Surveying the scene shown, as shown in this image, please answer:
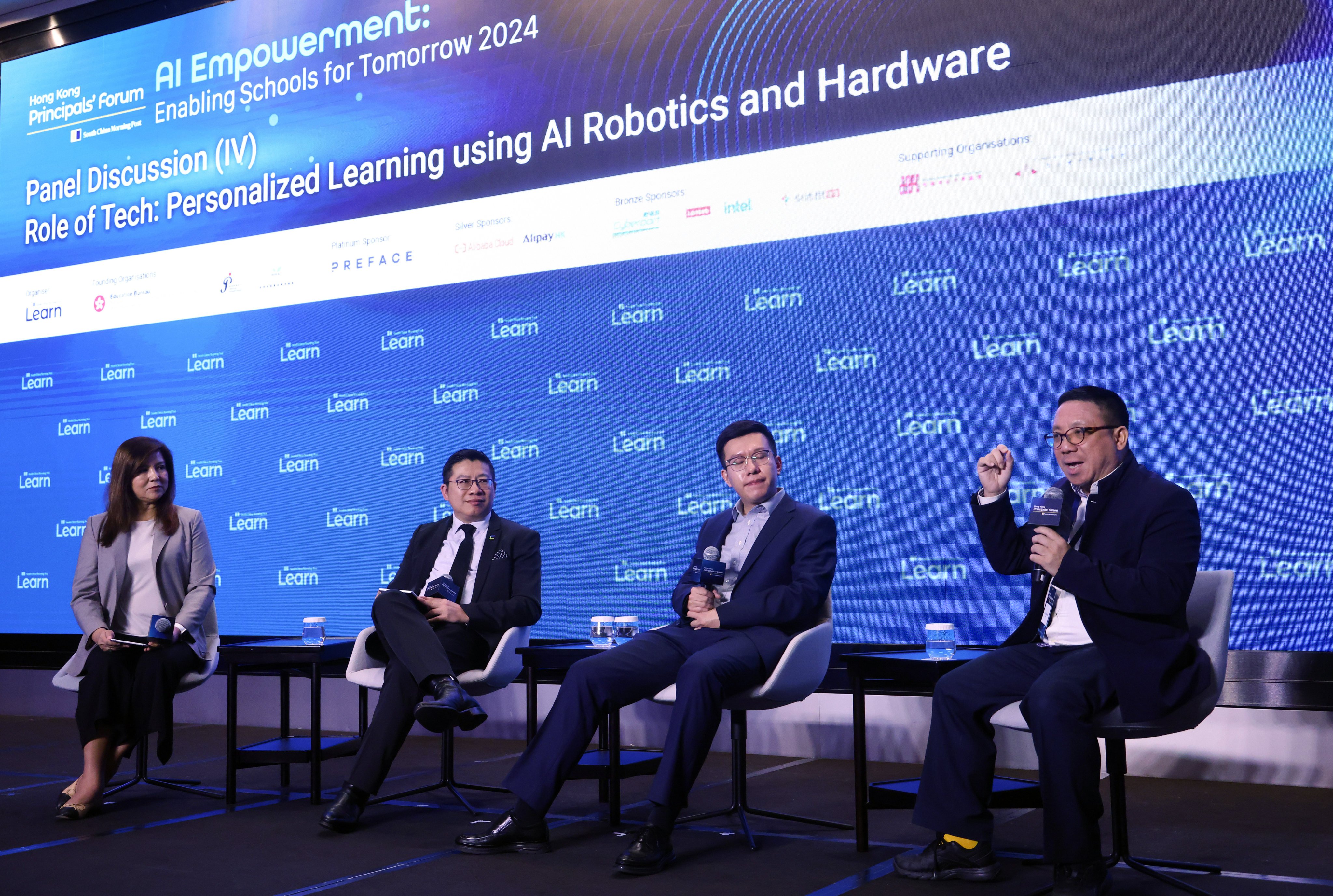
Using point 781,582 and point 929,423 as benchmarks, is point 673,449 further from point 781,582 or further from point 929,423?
point 781,582

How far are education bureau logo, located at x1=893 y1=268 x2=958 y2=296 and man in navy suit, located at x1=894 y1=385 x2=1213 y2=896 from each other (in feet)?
4.38

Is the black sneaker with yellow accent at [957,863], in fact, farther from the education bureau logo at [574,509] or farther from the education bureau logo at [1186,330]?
the education bureau logo at [574,509]

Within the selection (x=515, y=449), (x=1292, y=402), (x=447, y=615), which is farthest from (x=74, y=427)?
(x=1292, y=402)

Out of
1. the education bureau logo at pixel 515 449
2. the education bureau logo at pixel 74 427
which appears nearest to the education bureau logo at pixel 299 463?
the education bureau logo at pixel 515 449

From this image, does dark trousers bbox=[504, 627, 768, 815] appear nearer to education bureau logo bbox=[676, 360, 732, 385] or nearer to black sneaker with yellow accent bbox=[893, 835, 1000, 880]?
black sneaker with yellow accent bbox=[893, 835, 1000, 880]

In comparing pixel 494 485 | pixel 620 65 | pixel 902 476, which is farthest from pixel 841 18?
pixel 494 485

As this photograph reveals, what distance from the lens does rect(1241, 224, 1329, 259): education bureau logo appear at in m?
3.53

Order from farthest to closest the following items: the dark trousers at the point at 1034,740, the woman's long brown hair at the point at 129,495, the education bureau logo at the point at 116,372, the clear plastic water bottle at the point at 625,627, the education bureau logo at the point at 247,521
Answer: the education bureau logo at the point at 116,372 < the education bureau logo at the point at 247,521 < the woman's long brown hair at the point at 129,495 < the clear plastic water bottle at the point at 625,627 < the dark trousers at the point at 1034,740

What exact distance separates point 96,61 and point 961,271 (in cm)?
451

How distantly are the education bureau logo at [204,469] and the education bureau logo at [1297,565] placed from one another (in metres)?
4.25

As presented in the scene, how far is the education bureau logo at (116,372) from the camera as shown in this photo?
5586 millimetres

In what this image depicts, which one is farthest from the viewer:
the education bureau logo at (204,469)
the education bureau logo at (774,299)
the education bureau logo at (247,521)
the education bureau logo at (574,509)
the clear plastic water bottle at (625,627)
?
the education bureau logo at (204,469)

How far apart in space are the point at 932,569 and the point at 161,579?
2.55 metres

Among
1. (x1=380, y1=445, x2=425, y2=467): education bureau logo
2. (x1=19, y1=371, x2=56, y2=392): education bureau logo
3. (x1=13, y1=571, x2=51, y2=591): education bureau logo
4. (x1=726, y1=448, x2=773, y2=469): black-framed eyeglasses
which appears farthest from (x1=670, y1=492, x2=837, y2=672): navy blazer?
(x1=19, y1=371, x2=56, y2=392): education bureau logo
